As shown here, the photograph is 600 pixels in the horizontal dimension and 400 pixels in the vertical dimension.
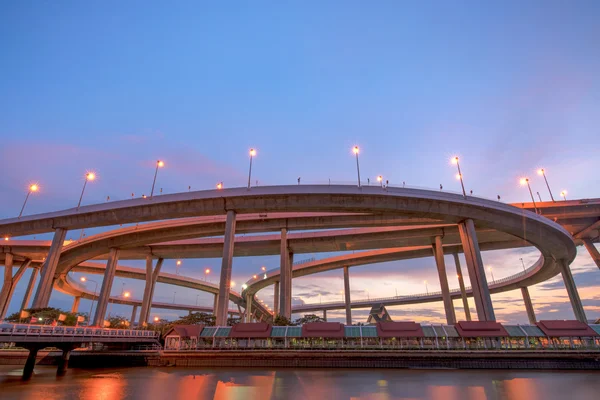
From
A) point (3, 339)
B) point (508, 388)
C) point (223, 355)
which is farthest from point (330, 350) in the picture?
point (3, 339)

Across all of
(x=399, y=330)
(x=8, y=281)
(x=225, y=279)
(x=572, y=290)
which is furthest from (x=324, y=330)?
(x=8, y=281)

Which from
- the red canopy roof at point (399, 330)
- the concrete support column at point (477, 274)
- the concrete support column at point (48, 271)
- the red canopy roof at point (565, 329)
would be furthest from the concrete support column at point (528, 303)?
the concrete support column at point (48, 271)

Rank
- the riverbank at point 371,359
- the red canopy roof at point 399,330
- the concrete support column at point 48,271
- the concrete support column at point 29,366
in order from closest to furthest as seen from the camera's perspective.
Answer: the concrete support column at point 29,366
the riverbank at point 371,359
the red canopy roof at point 399,330
the concrete support column at point 48,271

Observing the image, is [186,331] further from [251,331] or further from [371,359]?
[371,359]

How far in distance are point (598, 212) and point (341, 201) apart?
1811 inches

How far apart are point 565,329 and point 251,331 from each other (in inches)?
1286

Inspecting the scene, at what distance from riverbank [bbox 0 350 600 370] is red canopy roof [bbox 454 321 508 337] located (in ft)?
10.7

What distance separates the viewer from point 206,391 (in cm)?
1739

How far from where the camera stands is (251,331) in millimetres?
35500

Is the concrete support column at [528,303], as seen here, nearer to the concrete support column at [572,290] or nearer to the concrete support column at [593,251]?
the concrete support column at [572,290]

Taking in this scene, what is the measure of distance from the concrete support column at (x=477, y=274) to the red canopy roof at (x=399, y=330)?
1482 cm

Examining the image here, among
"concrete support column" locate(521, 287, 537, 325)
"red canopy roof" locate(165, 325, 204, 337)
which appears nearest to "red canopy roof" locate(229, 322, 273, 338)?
"red canopy roof" locate(165, 325, 204, 337)

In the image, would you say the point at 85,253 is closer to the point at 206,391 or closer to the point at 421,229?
the point at 206,391

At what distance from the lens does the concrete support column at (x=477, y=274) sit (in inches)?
1694
